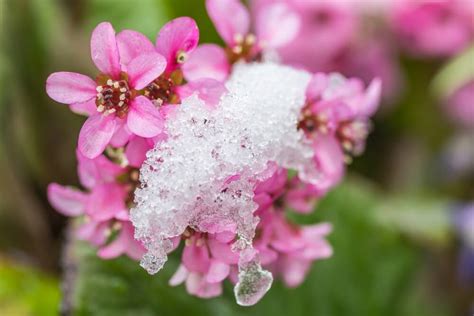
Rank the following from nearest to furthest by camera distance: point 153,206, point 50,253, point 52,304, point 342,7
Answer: point 153,206 → point 52,304 → point 50,253 → point 342,7

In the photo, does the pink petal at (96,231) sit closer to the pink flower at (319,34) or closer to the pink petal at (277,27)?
the pink petal at (277,27)

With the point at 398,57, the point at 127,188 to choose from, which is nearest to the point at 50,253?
the point at 127,188

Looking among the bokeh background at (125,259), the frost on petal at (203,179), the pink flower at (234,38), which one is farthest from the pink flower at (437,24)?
the frost on petal at (203,179)

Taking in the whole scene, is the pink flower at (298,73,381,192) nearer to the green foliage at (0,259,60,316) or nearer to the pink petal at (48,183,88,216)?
the pink petal at (48,183,88,216)

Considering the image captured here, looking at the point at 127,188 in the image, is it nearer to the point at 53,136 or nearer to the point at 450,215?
the point at 53,136

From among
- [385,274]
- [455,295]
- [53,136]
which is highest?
[53,136]

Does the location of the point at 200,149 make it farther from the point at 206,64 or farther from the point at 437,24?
the point at 437,24

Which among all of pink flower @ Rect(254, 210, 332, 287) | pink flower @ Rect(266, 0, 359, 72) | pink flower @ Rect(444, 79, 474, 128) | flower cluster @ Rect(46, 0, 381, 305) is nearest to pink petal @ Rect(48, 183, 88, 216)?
flower cluster @ Rect(46, 0, 381, 305)
